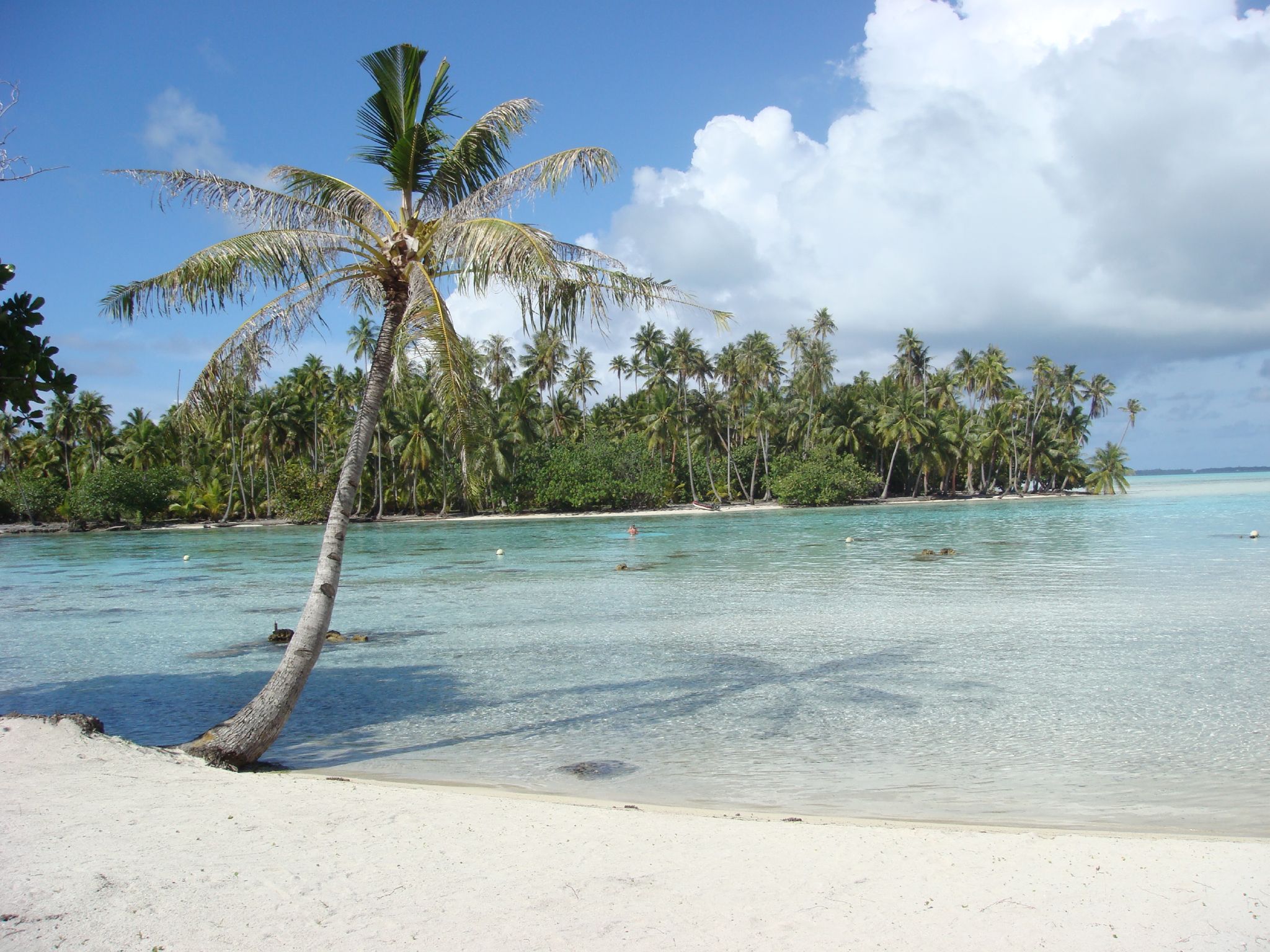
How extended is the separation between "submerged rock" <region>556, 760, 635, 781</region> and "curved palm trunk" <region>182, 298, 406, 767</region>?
256 centimetres

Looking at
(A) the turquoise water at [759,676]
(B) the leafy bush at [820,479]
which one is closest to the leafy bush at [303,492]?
(A) the turquoise water at [759,676]

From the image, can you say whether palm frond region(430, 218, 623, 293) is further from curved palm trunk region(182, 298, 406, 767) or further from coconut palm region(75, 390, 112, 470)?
coconut palm region(75, 390, 112, 470)

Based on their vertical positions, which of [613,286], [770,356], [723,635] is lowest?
[723,635]

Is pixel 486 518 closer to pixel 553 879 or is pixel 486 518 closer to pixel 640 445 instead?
pixel 640 445

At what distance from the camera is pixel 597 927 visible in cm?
413

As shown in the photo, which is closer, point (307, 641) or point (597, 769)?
point (307, 641)

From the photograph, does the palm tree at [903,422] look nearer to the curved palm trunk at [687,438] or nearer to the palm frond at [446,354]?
the curved palm trunk at [687,438]

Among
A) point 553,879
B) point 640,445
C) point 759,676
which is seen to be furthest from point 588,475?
point 553,879

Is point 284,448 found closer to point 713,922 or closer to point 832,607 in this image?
point 832,607

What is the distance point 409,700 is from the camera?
36.8ft

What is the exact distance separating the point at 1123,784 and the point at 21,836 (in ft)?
26.5

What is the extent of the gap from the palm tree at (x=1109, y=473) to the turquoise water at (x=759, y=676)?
72054 millimetres

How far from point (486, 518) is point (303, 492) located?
1436cm

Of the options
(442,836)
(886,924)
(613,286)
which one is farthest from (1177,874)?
(613,286)
